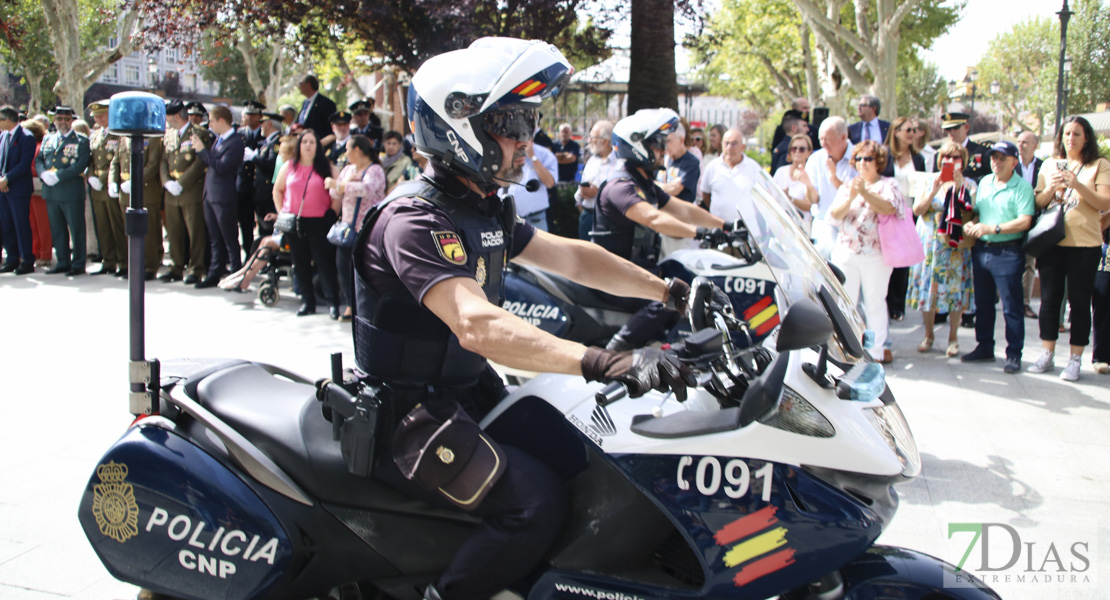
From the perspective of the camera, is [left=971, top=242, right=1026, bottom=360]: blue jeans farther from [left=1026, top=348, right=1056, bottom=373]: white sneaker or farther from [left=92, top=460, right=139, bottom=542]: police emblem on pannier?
[left=92, top=460, right=139, bottom=542]: police emblem on pannier

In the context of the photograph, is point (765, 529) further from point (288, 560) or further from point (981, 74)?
point (981, 74)

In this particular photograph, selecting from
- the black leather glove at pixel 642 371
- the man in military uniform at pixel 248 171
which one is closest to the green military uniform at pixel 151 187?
the man in military uniform at pixel 248 171

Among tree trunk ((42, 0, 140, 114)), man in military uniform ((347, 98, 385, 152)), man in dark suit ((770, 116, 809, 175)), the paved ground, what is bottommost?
the paved ground

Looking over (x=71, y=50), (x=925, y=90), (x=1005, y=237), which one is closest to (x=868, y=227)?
(x=1005, y=237)

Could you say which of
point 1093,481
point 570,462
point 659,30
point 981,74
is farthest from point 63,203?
point 981,74

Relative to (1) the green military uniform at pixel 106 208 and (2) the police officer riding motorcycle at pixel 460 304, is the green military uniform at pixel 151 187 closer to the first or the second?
(1) the green military uniform at pixel 106 208

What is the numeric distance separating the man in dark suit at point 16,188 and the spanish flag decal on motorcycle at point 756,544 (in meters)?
11.0

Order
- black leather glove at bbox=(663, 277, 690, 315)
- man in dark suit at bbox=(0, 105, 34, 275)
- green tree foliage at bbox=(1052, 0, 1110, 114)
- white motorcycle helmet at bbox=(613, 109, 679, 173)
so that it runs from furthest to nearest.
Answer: green tree foliage at bbox=(1052, 0, 1110, 114) → man in dark suit at bbox=(0, 105, 34, 275) → white motorcycle helmet at bbox=(613, 109, 679, 173) → black leather glove at bbox=(663, 277, 690, 315)

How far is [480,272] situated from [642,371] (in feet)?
2.20

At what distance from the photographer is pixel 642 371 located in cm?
180

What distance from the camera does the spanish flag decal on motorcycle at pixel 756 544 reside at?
195 cm

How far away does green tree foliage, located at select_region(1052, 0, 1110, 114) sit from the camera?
39.5 m

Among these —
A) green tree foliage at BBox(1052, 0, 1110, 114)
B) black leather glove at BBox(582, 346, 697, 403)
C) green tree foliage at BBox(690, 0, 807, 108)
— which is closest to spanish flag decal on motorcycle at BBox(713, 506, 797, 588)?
black leather glove at BBox(582, 346, 697, 403)

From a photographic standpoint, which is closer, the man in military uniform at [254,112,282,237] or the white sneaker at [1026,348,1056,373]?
the white sneaker at [1026,348,1056,373]
